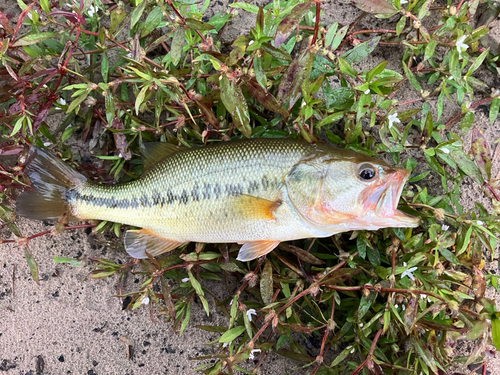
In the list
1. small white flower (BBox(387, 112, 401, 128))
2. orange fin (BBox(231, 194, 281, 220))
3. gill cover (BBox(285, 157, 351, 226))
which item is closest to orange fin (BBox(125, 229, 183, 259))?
orange fin (BBox(231, 194, 281, 220))

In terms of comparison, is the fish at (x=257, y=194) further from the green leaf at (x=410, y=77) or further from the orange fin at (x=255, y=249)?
the green leaf at (x=410, y=77)

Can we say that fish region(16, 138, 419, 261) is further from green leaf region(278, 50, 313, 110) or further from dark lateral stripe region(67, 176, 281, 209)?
green leaf region(278, 50, 313, 110)

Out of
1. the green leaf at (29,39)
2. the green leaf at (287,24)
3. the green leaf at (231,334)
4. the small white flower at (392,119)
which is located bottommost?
the green leaf at (231,334)

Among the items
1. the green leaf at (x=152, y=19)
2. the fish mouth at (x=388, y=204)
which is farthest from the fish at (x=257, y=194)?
the green leaf at (x=152, y=19)

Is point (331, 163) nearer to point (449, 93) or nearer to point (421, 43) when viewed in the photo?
point (421, 43)

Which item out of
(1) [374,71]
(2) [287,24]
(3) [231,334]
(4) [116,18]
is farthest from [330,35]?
(3) [231,334]
